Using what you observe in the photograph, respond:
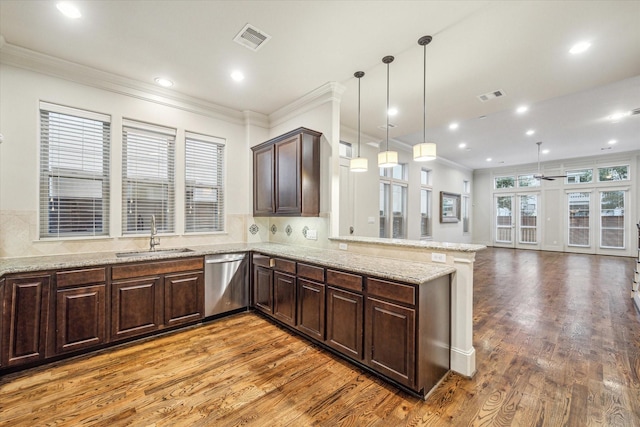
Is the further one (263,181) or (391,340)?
(263,181)

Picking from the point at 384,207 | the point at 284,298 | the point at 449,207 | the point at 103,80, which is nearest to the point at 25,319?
the point at 284,298

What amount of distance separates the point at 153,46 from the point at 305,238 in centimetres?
280

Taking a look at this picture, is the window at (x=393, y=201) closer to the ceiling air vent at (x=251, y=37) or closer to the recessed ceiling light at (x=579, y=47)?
the recessed ceiling light at (x=579, y=47)

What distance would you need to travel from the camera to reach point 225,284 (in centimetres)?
357

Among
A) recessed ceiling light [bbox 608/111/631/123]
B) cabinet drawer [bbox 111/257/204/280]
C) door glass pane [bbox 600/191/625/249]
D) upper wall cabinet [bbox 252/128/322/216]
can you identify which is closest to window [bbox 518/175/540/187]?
door glass pane [bbox 600/191/625/249]

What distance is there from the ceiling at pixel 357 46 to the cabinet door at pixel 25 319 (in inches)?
91.3

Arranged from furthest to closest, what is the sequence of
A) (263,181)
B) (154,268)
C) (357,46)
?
1. (263,181)
2. (154,268)
3. (357,46)

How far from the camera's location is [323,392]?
2.12 m

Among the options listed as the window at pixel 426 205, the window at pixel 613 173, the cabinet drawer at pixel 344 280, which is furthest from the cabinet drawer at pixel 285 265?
A: the window at pixel 613 173

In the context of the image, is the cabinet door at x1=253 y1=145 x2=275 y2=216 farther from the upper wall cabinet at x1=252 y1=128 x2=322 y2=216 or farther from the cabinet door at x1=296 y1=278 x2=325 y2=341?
the cabinet door at x1=296 y1=278 x2=325 y2=341

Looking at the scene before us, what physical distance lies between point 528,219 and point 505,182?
5.33ft

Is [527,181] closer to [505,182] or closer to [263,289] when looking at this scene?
[505,182]

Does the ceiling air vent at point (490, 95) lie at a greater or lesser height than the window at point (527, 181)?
greater

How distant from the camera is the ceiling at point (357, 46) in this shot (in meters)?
2.24
